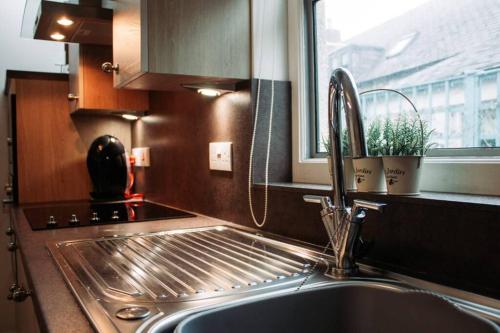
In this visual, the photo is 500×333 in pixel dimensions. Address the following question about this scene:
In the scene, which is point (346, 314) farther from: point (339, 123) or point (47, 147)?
point (47, 147)

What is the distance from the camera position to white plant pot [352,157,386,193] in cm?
93

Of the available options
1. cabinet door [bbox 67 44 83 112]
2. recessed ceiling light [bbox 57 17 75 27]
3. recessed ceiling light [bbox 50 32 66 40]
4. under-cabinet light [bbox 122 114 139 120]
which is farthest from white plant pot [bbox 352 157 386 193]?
under-cabinet light [bbox 122 114 139 120]

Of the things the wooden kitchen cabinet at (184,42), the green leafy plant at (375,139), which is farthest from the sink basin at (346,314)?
the wooden kitchen cabinet at (184,42)

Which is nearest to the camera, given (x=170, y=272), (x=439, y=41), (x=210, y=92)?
(x=170, y=272)

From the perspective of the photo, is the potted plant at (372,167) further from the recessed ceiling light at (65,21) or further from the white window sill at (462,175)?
the recessed ceiling light at (65,21)

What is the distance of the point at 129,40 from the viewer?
4.42 ft

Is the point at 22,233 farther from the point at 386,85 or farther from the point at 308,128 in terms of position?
the point at 386,85

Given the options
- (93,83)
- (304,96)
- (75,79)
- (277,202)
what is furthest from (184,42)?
(75,79)

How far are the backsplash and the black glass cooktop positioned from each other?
128 millimetres

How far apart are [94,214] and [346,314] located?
1.12m

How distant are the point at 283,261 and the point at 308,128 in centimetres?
51

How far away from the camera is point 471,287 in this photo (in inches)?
29.2

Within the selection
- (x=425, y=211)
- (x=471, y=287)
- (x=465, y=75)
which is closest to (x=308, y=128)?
(x=465, y=75)

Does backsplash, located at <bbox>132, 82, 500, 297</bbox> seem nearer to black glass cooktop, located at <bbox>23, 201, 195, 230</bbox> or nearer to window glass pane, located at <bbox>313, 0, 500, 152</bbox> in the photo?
black glass cooktop, located at <bbox>23, 201, 195, 230</bbox>
